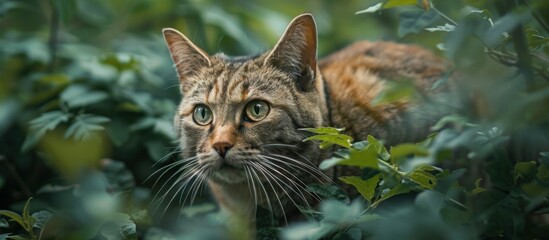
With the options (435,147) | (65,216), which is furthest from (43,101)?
(435,147)

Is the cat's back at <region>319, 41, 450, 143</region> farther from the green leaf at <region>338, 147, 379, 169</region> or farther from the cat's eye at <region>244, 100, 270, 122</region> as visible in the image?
the green leaf at <region>338, 147, 379, 169</region>

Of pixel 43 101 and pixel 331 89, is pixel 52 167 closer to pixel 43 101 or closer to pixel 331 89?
pixel 43 101

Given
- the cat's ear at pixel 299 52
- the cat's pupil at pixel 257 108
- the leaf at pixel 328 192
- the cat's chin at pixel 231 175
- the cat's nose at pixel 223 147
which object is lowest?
the cat's chin at pixel 231 175

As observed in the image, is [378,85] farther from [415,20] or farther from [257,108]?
[415,20]

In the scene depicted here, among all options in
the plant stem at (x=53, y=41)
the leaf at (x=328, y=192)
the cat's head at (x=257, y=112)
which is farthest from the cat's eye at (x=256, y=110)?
the plant stem at (x=53, y=41)

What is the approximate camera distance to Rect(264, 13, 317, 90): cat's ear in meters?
2.58

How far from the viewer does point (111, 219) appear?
2117 mm

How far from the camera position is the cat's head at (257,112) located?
2.43 meters

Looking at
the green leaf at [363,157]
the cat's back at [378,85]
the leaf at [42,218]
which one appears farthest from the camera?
the cat's back at [378,85]

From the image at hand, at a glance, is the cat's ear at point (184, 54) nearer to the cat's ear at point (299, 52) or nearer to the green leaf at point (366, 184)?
the cat's ear at point (299, 52)

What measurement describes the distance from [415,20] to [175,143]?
1463 mm

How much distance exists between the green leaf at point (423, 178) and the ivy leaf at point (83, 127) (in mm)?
1591

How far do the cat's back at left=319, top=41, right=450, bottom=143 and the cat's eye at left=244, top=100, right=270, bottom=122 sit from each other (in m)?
0.36

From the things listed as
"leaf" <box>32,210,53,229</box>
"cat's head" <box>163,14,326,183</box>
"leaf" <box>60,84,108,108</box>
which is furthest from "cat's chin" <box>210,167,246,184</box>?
"leaf" <box>60,84,108,108</box>
